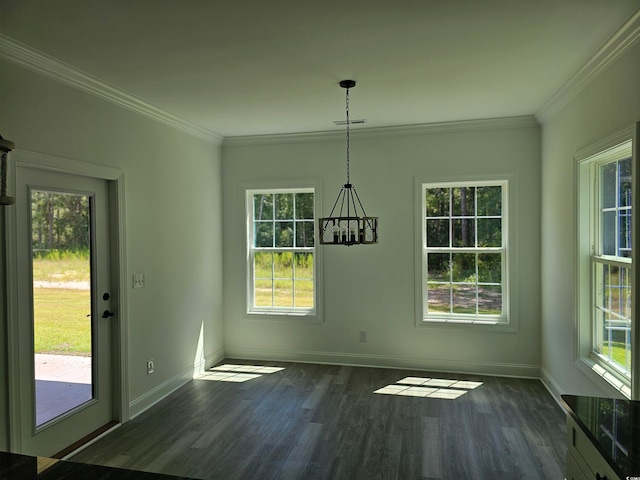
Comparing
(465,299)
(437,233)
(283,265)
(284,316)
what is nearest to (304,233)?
(283,265)

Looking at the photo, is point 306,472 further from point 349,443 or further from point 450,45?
point 450,45

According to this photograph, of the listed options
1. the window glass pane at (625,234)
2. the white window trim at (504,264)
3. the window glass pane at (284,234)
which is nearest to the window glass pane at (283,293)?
the window glass pane at (284,234)

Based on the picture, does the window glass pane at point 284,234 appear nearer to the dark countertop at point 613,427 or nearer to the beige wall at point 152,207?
the beige wall at point 152,207

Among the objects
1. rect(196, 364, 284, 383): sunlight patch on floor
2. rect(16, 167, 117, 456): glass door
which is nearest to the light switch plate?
rect(16, 167, 117, 456): glass door

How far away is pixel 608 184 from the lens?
3092 millimetres

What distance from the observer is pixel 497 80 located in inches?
130

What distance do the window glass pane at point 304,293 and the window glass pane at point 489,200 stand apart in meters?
2.15

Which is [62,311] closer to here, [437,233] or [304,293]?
[304,293]

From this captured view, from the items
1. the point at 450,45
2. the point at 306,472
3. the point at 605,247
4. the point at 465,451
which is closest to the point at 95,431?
the point at 306,472

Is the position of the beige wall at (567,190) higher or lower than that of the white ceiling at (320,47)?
lower

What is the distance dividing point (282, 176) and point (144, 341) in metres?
2.42

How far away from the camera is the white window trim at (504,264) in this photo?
4531 mm

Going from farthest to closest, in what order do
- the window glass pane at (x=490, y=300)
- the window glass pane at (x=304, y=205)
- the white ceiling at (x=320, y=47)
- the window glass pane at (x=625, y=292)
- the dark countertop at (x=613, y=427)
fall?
the window glass pane at (x=304, y=205), the window glass pane at (x=490, y=300), the window glass pane at (x=625, y=292), the white ceiling at (x=320, y=47), the dark countertop at (x=613, y=427)

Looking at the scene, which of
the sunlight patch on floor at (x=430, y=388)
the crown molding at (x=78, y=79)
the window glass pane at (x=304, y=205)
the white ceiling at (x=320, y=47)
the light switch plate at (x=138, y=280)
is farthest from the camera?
the window glass pane at (x=304, y=205)
